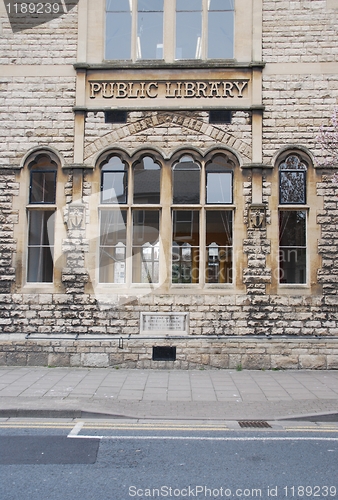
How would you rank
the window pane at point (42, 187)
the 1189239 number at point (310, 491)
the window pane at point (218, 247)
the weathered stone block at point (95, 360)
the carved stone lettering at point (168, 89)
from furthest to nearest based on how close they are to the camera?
the window pane at point (42, 187), the carved stone lettering at point (168, 89), the window pane at point (218, 247), the weathered stone block at point (95, 360), the 1189239 number at point (310, 491)

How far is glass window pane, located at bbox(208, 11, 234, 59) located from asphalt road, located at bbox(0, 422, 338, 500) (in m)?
8.22

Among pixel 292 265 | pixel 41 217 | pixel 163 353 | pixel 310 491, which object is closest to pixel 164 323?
pixel 163 353

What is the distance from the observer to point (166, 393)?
8.12 metres

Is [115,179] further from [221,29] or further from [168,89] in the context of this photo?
[221,29]

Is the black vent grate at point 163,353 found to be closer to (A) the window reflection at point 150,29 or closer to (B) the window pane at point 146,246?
(B) the window pane at point 146,246

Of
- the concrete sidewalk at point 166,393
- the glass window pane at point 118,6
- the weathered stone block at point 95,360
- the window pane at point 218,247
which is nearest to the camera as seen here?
the concrete sidewalk at point 166,393

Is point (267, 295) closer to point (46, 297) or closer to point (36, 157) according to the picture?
point (46, 297)

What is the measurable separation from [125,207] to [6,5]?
5.50 m

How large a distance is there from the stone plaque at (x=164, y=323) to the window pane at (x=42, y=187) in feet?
11.3

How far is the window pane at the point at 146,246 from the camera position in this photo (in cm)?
1062

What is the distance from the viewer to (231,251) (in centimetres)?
1056

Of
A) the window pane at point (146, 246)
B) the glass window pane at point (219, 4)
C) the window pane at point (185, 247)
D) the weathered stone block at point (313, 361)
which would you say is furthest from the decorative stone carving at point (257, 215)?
the glass window pane at point (219, 4)

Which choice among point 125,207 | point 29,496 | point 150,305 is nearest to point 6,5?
point 125,207

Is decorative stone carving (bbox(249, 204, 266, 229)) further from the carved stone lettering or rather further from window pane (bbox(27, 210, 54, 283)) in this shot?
window pane (bbox(27, 210, 54, 283))
